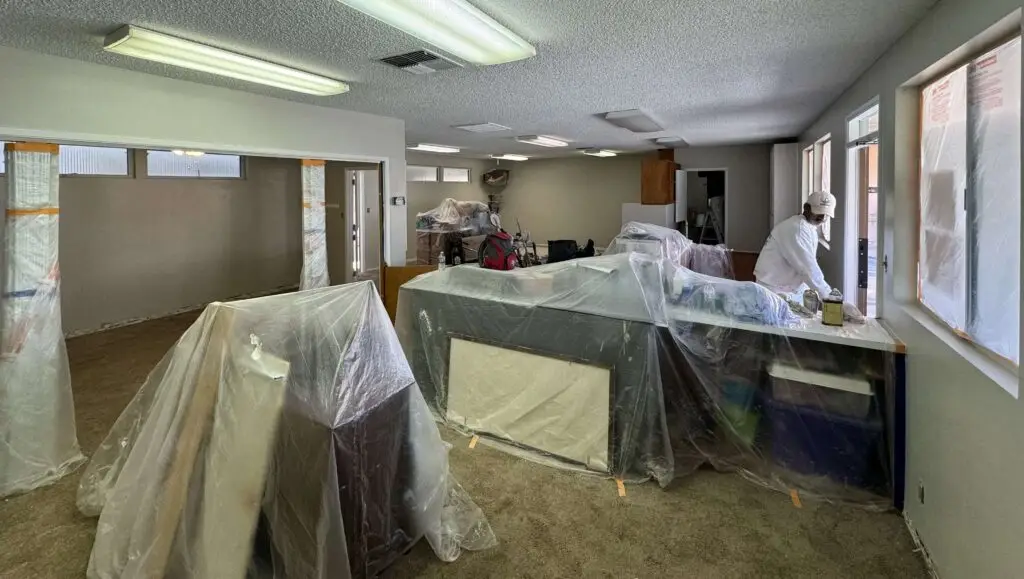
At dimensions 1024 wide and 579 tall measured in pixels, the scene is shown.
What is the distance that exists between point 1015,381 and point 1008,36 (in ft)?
3.54

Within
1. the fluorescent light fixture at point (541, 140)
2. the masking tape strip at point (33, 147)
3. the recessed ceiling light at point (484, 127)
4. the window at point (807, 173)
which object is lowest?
the masking tape strip at point (33, 147)

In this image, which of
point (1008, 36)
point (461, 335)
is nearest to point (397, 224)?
point (461, 335)

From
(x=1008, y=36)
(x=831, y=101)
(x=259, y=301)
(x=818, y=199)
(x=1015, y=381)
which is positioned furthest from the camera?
(x=831, y=101)

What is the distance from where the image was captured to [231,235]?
7.08 m

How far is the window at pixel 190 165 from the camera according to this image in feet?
20.1

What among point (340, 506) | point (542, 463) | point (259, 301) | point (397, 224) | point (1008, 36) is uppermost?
point (1008, 36)

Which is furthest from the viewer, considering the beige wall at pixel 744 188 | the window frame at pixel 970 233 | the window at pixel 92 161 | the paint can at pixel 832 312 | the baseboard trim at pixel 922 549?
the beige wall at pixel 744 188

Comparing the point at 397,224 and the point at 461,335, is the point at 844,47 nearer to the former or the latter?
the point at 461,335

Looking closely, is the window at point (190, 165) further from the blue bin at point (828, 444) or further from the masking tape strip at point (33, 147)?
the blue bin at point (828, 444)

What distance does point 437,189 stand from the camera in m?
9.45

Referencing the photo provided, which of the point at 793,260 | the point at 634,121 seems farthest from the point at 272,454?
the point at 634,121

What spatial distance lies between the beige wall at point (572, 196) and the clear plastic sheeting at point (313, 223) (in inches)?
226

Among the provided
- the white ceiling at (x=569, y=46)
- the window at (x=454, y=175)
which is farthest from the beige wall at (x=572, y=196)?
the white ceiling at (x=569, y=46)

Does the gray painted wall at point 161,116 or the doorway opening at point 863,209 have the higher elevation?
the gray painted wall at point 161,116
